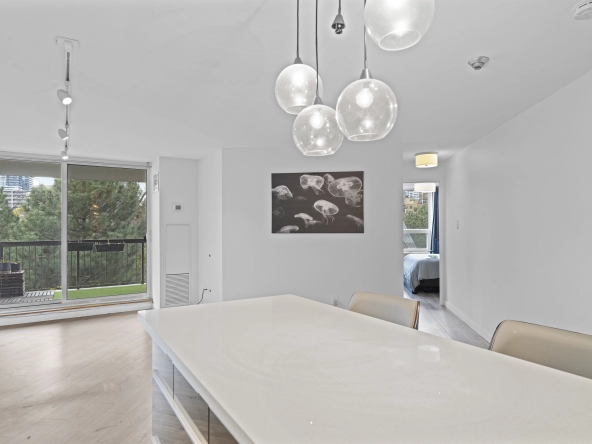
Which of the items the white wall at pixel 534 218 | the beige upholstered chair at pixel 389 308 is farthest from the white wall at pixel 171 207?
the beige upholstered chair at pixel 389 308

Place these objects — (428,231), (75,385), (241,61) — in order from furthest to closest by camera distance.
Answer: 1. (428,231)
2. (75,385)
3. (241,61)

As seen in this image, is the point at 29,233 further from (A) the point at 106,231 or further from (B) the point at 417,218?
(B) the point at 417,218

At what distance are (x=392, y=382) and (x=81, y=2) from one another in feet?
6.56

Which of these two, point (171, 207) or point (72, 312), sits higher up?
point (171, 207)

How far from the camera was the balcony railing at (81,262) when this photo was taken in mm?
5234

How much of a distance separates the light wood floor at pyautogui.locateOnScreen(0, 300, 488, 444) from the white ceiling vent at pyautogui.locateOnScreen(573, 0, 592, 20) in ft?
10.6

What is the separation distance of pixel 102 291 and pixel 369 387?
18.9ft

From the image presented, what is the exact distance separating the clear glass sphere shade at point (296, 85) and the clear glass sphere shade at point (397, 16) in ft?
1.80

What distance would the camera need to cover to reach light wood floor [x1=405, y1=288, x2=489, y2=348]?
428cm

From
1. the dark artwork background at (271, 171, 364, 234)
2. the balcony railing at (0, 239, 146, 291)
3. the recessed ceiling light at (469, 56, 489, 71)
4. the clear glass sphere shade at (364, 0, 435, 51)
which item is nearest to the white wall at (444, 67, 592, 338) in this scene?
the recessed ceiling light at (469, 56, 489, 71)

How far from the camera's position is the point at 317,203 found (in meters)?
4.68

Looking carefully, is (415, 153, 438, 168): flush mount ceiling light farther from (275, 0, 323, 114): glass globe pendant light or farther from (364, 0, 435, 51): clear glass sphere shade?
(364, 0, 435, 51): clear glass sphere shade

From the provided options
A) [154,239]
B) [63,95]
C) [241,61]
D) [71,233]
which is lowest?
[154,239]

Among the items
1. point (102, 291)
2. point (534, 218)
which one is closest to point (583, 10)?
point (534, 218)
